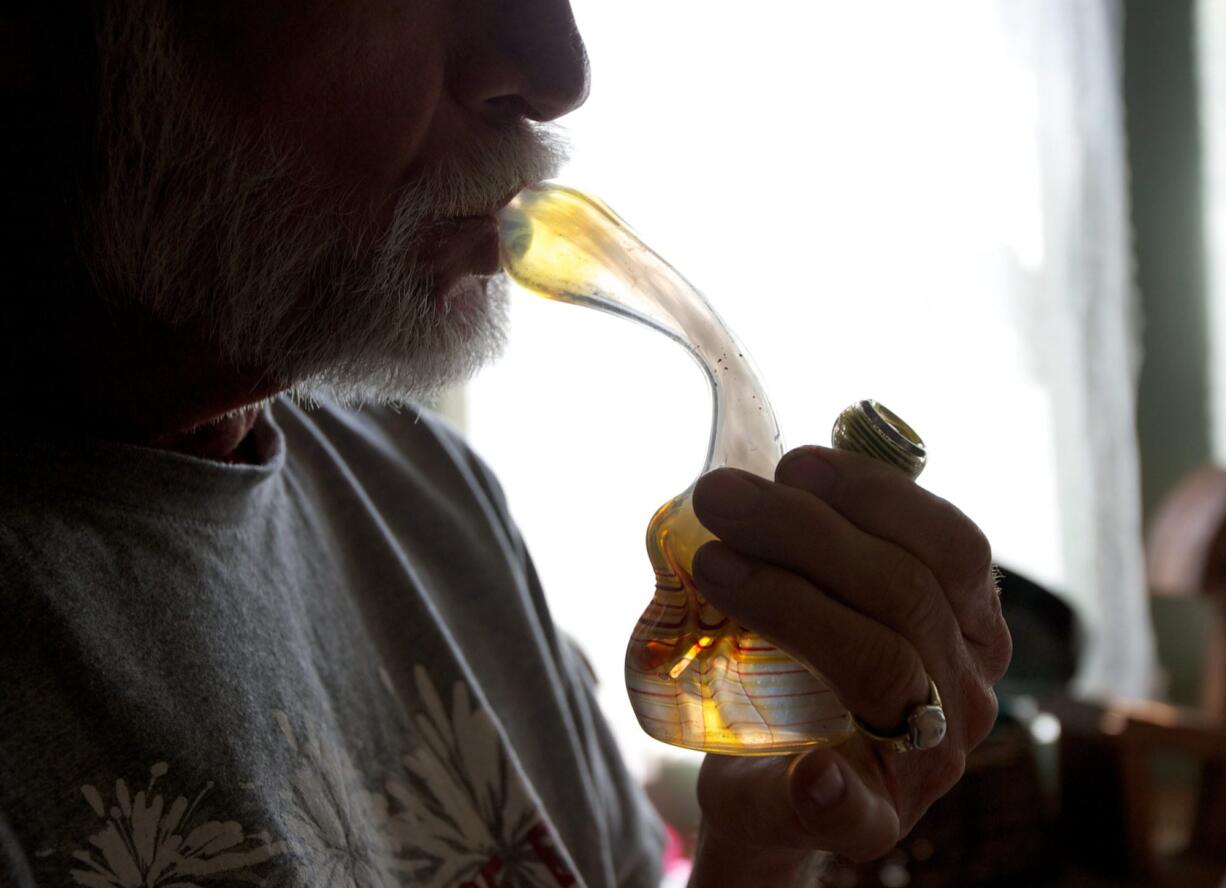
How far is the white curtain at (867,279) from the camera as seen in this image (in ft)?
7.06

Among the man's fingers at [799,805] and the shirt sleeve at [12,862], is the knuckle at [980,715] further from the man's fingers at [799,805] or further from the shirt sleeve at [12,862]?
the shirt sleeve at [12,862]

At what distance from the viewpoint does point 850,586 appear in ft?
1.68

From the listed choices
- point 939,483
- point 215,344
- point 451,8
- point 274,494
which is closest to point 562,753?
point 274,494

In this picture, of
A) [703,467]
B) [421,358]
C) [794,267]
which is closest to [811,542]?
[703,467]

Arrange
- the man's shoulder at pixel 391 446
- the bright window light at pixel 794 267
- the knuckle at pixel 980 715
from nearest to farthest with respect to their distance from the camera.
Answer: the knuckle at pixel 980 715
the man's shoulder at pixel 391 446
the bright window light at pixel 794 267

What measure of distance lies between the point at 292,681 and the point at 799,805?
1.08 feet

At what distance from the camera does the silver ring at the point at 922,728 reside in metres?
0.53

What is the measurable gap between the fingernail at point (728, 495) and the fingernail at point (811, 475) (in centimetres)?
2

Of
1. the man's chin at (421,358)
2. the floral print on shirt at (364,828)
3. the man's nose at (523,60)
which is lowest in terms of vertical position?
the floral print on shirt at (364,828)

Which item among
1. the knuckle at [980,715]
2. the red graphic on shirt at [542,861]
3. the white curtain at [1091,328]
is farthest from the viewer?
the white curtain at [1091,328]

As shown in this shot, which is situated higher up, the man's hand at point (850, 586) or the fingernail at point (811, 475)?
the fingernail at point (811, 475)

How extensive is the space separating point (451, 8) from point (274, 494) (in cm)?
33

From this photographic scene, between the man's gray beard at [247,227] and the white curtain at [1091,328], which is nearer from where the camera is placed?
the man's gray beard at [247,227]

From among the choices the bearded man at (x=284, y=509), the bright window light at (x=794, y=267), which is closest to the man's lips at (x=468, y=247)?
the bearded man at (x=284, y=509)
